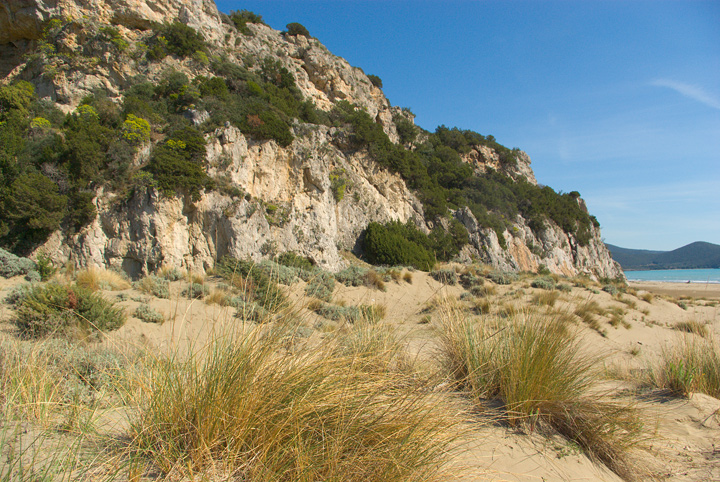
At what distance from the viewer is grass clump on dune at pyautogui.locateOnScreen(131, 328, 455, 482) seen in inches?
69.0

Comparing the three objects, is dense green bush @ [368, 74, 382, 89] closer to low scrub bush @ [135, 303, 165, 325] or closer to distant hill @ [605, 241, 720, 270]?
low scrub bush @ [135, 303, 165, 325]

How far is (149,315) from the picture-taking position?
6.62m

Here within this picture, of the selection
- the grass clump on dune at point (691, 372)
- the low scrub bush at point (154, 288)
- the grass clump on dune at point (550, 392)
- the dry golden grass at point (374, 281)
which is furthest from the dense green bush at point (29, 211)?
the grass clump on dune at point (691, 372)

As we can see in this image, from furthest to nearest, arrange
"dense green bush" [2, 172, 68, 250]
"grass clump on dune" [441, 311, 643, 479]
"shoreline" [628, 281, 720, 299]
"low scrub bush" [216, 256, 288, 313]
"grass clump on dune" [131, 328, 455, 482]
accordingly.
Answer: "shoreline" [628, 281, 720, 299] → "dense green bush" [2, 172, 68, 250] → "grass clump on dune" [441, 311, 643, 479] → "low scrub bush" [216, 256, 288, 313] → "grass clump on dune" [131, 328, 455, 482]

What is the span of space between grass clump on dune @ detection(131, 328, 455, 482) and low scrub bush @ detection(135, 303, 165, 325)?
16.5ft

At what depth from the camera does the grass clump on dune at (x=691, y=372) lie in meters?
3.91

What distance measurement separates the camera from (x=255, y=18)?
2973 centimetres

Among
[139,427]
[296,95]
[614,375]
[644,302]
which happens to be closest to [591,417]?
[614,375]

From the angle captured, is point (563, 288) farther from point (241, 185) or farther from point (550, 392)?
point (241, 185)

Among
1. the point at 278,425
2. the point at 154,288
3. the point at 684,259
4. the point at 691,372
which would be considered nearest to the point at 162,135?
the point at 154,288

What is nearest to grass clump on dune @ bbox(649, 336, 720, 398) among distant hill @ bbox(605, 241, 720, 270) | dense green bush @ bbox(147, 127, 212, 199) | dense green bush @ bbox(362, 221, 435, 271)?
dense green bush @ bbox(362, 221, 435, 271)

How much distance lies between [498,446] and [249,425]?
5.69 feet

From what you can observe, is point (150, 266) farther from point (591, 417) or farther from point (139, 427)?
point (591, 417)

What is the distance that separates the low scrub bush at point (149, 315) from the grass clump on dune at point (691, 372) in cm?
763
